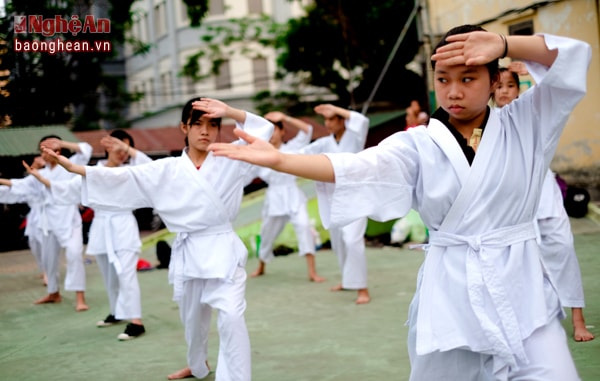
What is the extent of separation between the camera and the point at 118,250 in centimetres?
679

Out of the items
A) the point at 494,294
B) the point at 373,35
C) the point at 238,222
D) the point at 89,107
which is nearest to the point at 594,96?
the point at 238,222

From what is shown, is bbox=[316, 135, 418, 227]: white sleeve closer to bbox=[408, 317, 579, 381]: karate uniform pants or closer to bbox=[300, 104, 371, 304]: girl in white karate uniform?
bbox=[408, 317, 579, 381]: karate uniform pants

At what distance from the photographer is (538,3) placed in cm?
1123

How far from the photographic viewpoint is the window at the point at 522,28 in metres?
11.6

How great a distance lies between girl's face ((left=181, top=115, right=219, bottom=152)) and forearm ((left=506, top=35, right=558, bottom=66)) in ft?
8.12

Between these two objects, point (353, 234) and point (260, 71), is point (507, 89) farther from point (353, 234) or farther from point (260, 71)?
point (260, 71)

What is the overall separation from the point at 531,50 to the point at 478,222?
0.62 metres

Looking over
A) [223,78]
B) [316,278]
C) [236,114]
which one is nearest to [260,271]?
[316,278]

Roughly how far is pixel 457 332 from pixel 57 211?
656 centimetres

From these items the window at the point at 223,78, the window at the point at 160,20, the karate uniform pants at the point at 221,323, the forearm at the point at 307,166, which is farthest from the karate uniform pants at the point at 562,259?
the window at the point at 160,20

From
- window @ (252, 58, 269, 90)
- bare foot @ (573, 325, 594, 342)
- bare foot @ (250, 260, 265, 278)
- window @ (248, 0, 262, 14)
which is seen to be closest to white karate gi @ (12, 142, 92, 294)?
bare foot @ (250, 260, 265, 278)

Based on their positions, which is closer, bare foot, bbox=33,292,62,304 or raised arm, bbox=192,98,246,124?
raised arm, bbox=192,98,246,124

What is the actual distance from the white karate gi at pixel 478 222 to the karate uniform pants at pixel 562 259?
233 cm

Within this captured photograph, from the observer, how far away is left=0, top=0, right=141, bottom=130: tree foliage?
14.2 meters
